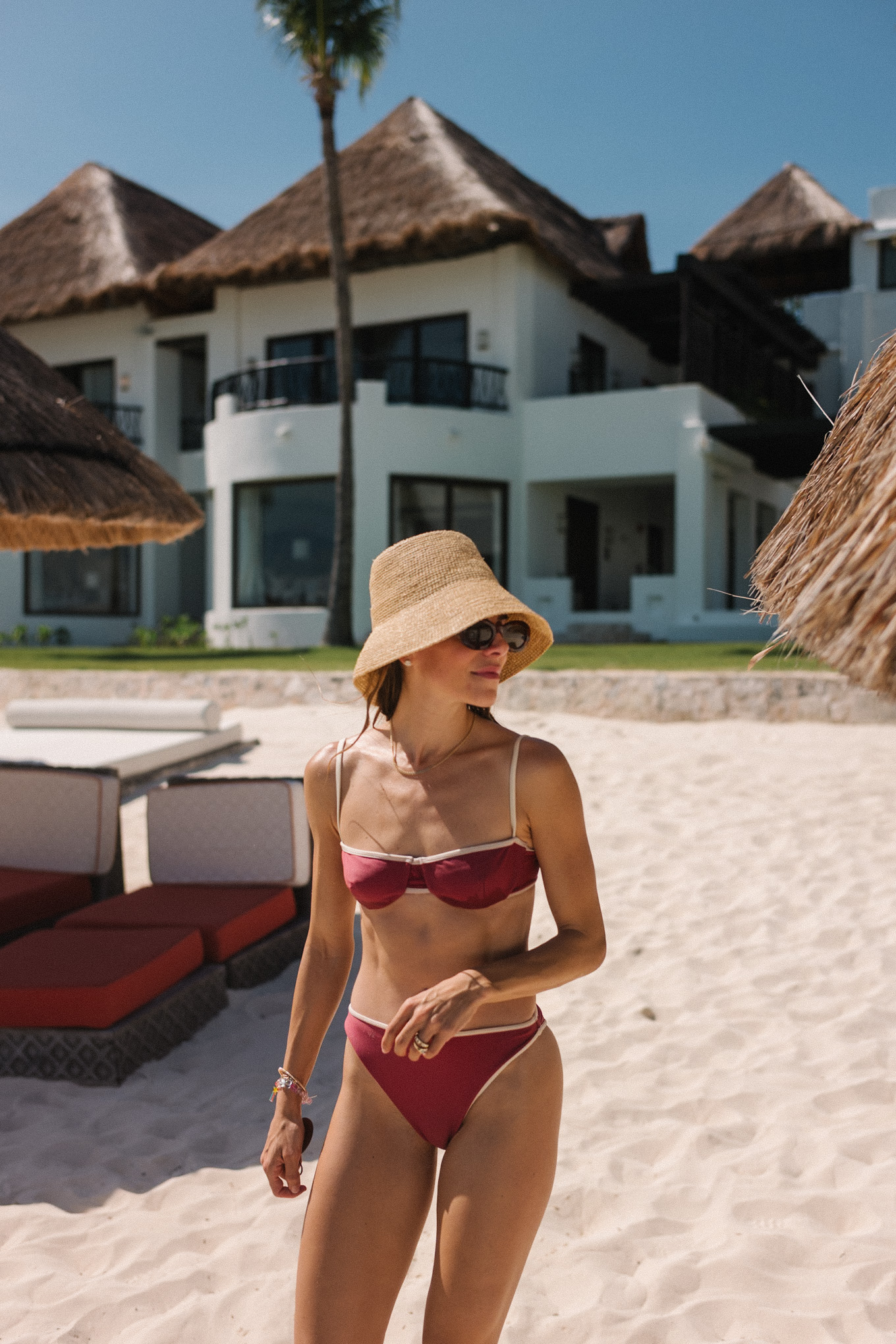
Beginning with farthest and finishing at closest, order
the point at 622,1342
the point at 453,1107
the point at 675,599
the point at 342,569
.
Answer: the point at 675,599, the point at 342,569, the point at 622,1342, the point at 453,1107

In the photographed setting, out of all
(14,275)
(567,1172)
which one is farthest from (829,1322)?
(14,275)

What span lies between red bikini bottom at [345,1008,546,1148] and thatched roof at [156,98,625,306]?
16115 mm

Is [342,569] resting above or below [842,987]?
above

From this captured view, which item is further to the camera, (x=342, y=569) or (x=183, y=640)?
(x=183, y=640)

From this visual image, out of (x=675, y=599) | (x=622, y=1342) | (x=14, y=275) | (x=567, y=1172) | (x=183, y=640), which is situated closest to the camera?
(x=622, y=1342)

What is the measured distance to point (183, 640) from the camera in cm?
1842

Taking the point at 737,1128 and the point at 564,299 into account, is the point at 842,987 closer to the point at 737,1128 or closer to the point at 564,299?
the point at 737,1128

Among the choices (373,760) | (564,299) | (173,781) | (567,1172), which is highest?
(564,299)

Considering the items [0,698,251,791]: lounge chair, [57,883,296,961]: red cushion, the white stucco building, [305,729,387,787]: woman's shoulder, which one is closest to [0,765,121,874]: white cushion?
[57,883,296,961]: red cushion

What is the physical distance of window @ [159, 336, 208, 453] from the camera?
20562 mm

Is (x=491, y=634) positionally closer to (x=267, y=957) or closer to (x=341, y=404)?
(x=267, y=957)

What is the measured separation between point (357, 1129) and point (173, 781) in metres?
3.73

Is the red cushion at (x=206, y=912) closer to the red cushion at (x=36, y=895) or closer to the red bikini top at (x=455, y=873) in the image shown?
the red cushion at (x=36, y=895)

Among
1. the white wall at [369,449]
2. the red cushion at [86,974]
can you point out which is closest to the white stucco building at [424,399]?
the white wall at [369,449]
